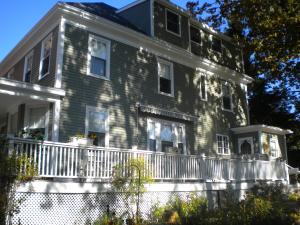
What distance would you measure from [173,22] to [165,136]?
648 cm

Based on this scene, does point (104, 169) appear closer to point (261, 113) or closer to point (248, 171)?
point (248, 171)

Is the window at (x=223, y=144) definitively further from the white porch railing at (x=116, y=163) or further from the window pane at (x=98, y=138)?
the window pane at (x=98, y=138)

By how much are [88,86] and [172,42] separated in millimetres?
6291

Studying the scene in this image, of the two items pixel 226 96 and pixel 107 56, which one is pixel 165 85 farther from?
pixel 226 96

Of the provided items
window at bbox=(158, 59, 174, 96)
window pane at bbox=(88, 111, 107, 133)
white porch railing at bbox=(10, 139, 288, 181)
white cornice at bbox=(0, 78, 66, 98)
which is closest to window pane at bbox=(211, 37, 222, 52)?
window at bbox=(158, 59, 174, 96)

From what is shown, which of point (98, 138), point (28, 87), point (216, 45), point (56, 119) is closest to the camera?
point (28, 87)

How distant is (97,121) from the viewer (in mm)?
14125

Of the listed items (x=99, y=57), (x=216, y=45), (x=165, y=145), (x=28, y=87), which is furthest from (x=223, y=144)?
(x=28, y=87)

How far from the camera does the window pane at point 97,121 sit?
45.6 feet

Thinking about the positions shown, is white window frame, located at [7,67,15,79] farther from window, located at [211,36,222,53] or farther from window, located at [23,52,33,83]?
window, located at [211,36,222,53]

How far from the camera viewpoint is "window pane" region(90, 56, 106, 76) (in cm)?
1462

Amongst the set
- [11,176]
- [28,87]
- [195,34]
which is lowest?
[11,176]

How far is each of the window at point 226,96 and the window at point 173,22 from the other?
4.72 meters

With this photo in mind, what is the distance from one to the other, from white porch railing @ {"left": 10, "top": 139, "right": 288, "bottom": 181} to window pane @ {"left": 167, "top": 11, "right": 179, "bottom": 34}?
310 inches
